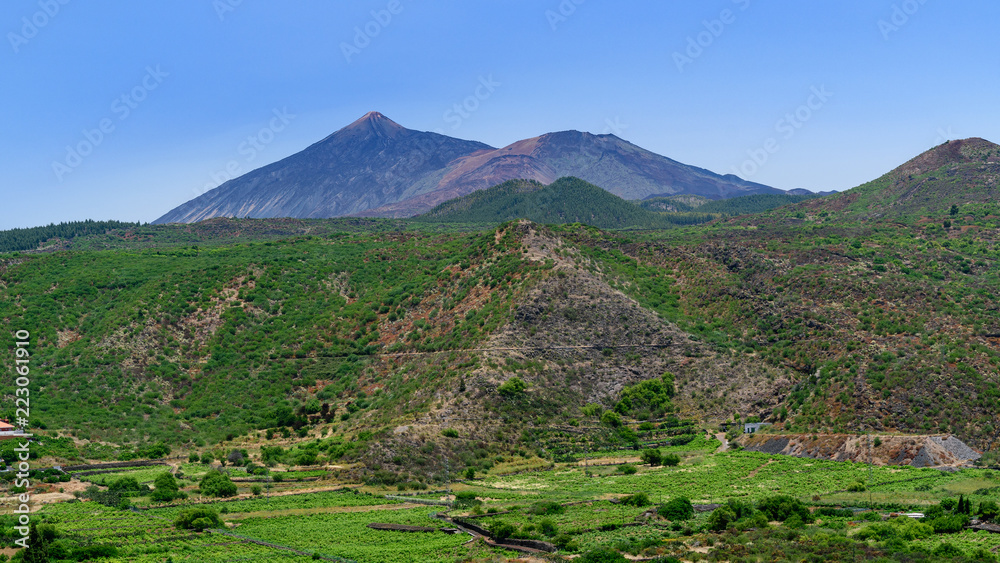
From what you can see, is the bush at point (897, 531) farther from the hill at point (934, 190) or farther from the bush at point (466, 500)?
the hill at point (934, 190)

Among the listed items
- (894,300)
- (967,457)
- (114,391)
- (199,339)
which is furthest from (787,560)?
(199,339)

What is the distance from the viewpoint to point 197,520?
5184 centimetres

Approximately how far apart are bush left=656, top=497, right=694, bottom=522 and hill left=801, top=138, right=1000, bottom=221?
343 feet

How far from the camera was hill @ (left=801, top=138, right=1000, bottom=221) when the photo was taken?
5738 inches

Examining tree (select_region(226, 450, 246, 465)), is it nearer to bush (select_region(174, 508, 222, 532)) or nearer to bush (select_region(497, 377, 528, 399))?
bush (select_region(497, 377, 528, 399))

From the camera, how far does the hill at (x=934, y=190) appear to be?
145750 millimetres

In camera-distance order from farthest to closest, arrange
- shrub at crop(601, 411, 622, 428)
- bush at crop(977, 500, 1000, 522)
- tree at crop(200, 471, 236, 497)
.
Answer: shrub at crop(601, 411, 622, 428) → tree at crop(200, 471, 236, 497) → bush at crop(977, 500, 1000, 522)

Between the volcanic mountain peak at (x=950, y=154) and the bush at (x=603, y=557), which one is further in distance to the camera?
the volcanic mountain peak at (x=950, y=154)

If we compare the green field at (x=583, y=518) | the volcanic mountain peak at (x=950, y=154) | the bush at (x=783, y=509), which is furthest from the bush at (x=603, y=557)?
the volcanic mountain peak at (x=950, y=154)

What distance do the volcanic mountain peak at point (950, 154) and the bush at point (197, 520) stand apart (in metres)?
149

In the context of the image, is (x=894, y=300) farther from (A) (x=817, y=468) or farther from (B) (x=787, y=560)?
(B) (x=787, y=560)

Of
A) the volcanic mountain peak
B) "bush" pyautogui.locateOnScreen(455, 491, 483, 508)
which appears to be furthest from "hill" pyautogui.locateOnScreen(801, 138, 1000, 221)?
"bush" pyautogui.locateOnScreen(455, 491, 483, 508)

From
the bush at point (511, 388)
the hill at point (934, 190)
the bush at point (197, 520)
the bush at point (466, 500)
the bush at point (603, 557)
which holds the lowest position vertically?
the bush at point (603, 557)

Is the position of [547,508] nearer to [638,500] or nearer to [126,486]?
[638,500]
